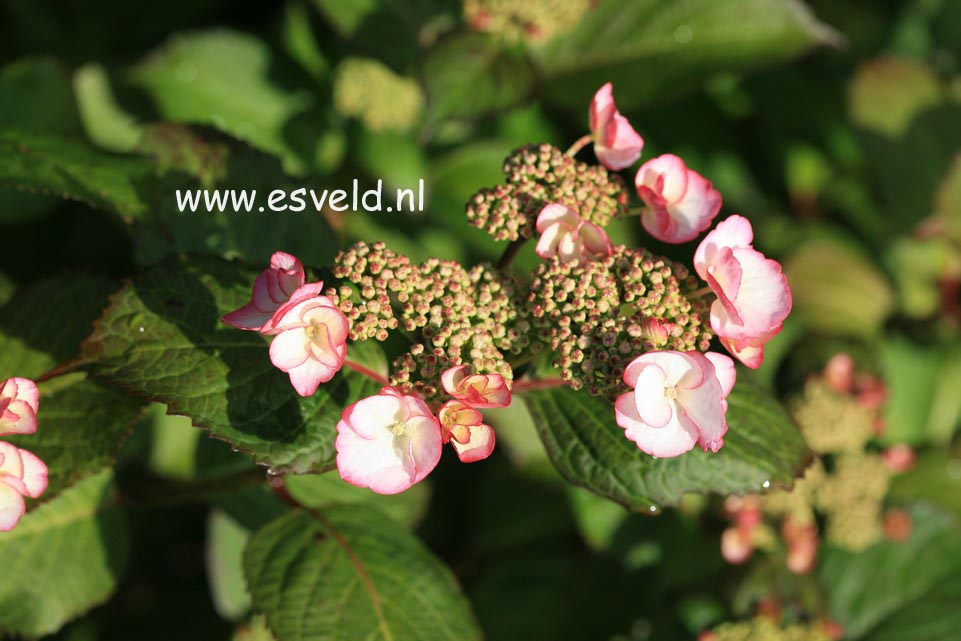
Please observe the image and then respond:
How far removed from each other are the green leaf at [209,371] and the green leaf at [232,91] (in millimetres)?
1083

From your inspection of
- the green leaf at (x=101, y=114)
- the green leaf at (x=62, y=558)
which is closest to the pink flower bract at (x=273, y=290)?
the green leaf at (x=62, y=558)

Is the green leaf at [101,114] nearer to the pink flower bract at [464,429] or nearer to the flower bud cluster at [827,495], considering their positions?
the pink flower bract at [464,429]

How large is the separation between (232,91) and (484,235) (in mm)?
750

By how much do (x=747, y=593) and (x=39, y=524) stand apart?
1.42 m

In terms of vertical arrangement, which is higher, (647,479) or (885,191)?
Answer: (647,479)

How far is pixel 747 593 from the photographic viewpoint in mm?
1987

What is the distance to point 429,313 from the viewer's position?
1.11 metres

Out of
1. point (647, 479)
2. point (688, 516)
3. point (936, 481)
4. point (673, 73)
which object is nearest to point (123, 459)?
point (647, 479)

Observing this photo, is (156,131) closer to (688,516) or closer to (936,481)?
(688,516)

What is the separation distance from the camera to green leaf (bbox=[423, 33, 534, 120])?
1.81m

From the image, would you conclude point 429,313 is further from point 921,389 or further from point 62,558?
point 921,389

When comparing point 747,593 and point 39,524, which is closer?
point 39,524

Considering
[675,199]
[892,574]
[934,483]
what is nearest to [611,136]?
[675,199]

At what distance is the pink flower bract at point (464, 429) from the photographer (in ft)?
3.28
